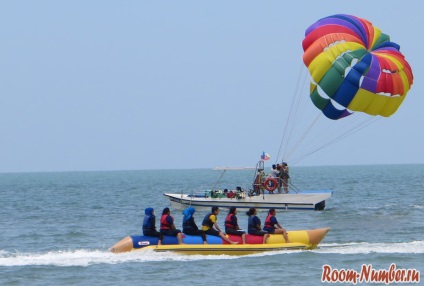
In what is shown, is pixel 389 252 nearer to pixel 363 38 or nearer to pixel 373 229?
pixel 373 229

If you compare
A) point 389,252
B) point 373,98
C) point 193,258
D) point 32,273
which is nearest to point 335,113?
point 373,98

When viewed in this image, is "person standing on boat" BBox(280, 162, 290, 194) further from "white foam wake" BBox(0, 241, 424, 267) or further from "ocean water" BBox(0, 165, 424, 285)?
"white foam wake" BBox(0, 241, 424, 267)

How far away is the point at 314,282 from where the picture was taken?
19578 millimetres

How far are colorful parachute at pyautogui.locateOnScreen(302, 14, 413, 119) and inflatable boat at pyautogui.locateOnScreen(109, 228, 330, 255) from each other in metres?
8.16

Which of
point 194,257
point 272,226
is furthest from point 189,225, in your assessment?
point 272,226

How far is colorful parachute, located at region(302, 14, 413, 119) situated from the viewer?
2933cm

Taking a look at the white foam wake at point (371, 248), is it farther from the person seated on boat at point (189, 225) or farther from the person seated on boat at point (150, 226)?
the person seated on boat at point (150, 226)

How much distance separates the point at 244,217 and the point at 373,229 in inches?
248

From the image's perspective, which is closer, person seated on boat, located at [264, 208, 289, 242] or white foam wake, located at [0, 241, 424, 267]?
white foam wake, located at [0, 241, 424, 267]

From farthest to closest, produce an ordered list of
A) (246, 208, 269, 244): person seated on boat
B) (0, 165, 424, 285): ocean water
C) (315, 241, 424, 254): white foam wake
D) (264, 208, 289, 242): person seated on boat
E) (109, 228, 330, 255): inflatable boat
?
(315, 241, 424, 254): white foam wake < (264, 208, 289, 242): person seated on boat < (246, 208, 269, 244): person seated on boat < (109, 228, 330, 255): inflatable boat < (0, 165, 424, 285): ocean water

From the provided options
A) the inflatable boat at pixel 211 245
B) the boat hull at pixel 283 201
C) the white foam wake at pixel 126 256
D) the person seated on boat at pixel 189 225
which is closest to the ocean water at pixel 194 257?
the white foam wake at pixel 126 256

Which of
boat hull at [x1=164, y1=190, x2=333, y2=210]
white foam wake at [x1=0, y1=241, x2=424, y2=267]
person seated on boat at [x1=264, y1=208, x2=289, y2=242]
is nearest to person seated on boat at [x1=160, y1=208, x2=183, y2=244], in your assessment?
white foam wake at [x1=0, y1=241, x2=424, y2=267]

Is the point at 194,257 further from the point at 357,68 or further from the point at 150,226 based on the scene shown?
the point at 357,68

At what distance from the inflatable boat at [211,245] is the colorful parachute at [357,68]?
8.16m
